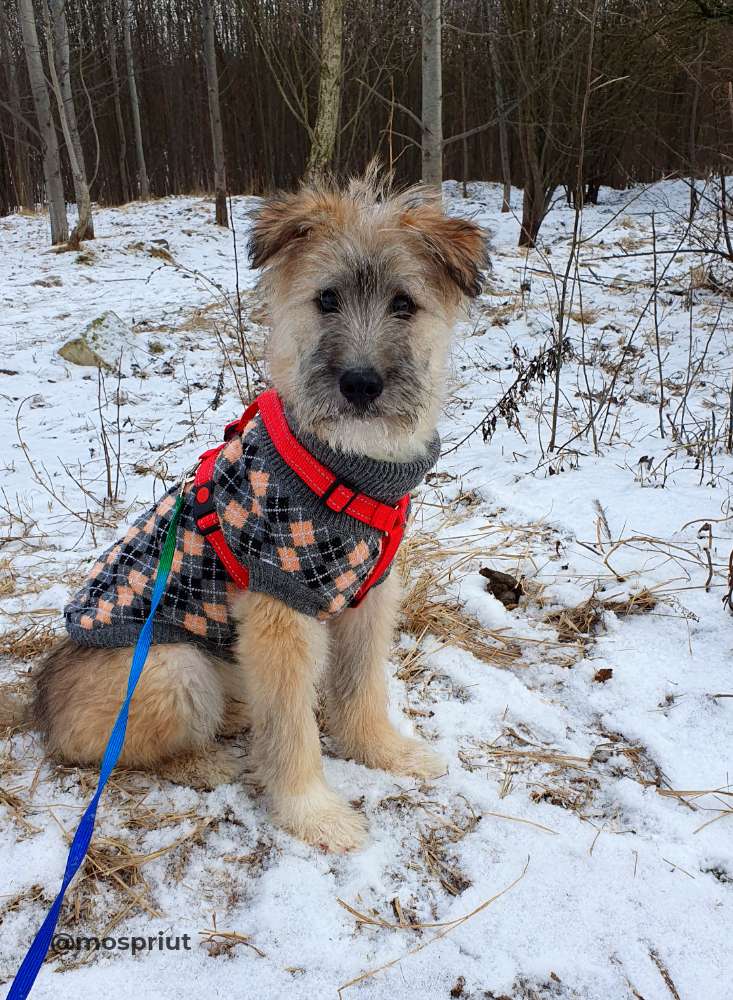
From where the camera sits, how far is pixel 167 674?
7.82ft

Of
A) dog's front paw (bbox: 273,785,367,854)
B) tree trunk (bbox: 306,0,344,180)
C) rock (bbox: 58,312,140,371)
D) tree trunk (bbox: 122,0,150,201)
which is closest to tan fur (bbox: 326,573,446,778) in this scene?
dog's front paw (bbox: 273,785,367,854)

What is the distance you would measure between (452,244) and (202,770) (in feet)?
7.02

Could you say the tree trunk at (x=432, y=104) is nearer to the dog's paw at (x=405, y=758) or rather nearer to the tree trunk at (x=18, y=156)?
the dog's paw at (x=405, y=758)

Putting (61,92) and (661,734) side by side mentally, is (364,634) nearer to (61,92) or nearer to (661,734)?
(661,734)

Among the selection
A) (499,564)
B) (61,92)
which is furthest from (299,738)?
(61,92)

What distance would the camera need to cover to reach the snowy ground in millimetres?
1944

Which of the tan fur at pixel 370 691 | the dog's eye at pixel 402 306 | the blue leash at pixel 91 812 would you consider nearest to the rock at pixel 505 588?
the tan fur at pixel 370 691

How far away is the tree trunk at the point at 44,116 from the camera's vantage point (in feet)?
44.9

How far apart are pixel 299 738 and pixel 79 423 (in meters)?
5.02

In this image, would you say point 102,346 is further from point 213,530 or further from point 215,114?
point 215,114

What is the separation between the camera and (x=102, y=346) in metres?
7.95

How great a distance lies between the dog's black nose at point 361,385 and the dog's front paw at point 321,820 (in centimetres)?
140

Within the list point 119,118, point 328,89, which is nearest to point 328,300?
point 328,89

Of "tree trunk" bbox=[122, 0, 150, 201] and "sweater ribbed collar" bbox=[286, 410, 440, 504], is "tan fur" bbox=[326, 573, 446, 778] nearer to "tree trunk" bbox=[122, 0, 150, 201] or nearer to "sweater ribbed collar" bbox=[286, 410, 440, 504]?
"sweater ribbed collar" bbox=[286, 410, 440, 504]
